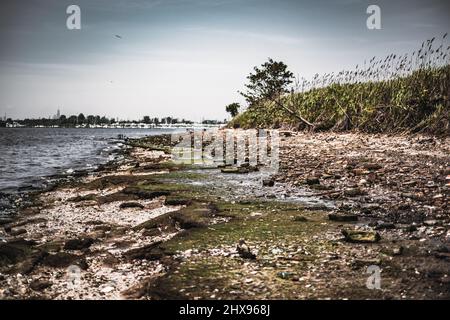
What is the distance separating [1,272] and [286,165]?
9901mm

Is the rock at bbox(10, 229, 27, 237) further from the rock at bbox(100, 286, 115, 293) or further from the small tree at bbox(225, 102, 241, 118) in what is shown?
the small tree at bbox(225, 102, 241, 118)

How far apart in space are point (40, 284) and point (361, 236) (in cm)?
427

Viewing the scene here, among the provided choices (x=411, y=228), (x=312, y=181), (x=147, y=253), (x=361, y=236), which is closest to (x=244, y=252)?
(x=147, y=253)

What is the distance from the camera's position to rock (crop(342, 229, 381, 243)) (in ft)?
15.9

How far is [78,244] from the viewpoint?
18.3 feet

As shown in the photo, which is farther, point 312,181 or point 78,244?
point 312,181

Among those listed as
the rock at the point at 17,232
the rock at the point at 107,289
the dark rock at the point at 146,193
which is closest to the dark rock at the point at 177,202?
the dark rock at the point at 146,193

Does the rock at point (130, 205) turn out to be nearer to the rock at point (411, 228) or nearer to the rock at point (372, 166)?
the rock at point (411, 228)

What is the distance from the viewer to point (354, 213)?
649 centimetres

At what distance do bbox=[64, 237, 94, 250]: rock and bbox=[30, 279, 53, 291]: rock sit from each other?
135 centimetres

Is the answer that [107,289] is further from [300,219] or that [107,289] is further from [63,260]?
[300,219]
